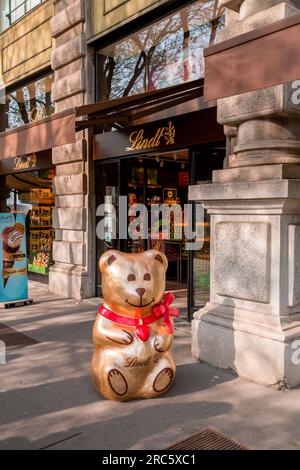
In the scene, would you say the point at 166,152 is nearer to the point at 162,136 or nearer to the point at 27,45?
the point at 162,136

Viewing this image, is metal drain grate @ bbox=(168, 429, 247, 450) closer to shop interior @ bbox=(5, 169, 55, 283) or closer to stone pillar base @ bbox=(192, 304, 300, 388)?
stone pillar base @ bbox=(192, 304, 300, 388)

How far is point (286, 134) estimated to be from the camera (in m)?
4.88

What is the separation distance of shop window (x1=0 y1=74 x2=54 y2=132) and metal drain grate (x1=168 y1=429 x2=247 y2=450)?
8.93 metres

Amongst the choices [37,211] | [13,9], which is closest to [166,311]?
[37,211]

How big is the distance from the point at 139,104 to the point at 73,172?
2.61 metres

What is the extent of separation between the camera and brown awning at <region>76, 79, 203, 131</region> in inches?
241

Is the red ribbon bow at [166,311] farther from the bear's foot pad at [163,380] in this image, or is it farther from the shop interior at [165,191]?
the shop interior at [165,191]

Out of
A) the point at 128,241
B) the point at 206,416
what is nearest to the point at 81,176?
the point at 128,241

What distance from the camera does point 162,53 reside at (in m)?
7.89

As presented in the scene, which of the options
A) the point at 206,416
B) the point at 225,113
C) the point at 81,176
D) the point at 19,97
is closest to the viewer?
the point at 206,416

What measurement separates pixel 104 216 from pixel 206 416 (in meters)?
5.82

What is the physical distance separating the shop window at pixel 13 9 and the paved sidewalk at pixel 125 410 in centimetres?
925

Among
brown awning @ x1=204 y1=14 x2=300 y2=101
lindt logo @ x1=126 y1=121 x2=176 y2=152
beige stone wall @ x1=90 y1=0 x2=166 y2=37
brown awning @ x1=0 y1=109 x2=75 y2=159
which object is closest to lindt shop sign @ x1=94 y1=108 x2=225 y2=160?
lindt logo @ x1=126 y1=121 x2=176 y2=152

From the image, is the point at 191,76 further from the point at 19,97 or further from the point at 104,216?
the point at 19,97
